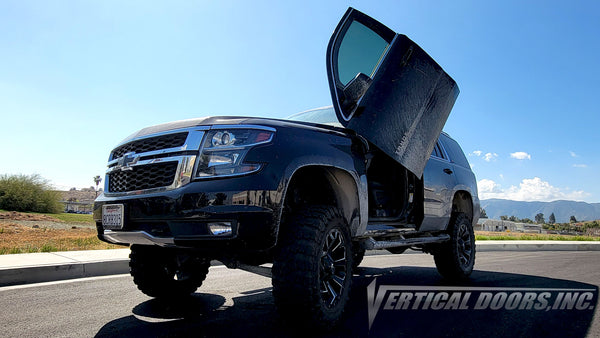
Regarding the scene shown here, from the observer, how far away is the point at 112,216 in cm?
305

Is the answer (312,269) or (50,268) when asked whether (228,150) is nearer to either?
(312,269)

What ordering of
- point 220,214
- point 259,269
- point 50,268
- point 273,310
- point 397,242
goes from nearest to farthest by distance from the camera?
point 220,214
point 259,269
point 273,310
point 397,242
point 50,268

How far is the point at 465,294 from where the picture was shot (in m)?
4.54

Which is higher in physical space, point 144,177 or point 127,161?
point 127,161

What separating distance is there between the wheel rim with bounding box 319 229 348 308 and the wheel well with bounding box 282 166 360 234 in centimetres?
35

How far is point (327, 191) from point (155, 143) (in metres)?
1.41

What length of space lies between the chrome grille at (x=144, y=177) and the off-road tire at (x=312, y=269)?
2.85ft

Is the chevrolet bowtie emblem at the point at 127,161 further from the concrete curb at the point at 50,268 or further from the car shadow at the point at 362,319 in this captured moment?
the concrete curb at the point at 50,268

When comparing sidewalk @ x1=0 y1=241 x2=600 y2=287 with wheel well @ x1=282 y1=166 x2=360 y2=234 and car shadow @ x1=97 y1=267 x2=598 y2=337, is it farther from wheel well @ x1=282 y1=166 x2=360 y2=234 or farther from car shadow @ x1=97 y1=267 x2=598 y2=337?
wheel well @ x1=282 y1=166 x2=360 y2=234

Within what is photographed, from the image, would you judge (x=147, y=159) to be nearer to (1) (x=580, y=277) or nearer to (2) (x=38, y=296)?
(2) (x=38, y=296)

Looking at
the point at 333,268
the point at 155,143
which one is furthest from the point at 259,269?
the point at 155,143

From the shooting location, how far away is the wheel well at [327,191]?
331 centimetres


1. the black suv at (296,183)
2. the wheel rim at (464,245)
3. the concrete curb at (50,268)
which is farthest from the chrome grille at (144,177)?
the wheel rim at (464,245)

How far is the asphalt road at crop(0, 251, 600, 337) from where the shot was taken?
298 centimetres
